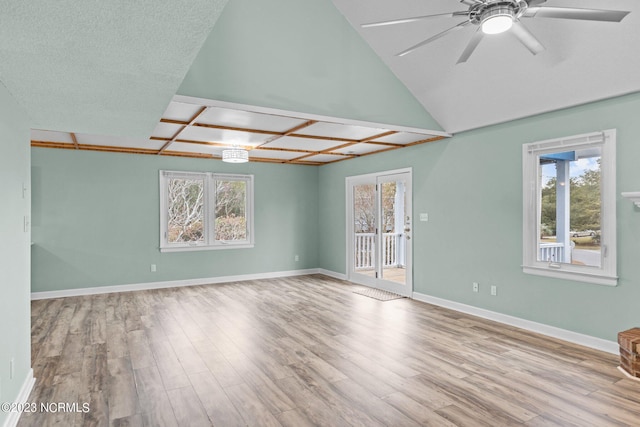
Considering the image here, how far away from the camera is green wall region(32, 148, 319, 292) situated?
6051 millimetres

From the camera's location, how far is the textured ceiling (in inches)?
50.0

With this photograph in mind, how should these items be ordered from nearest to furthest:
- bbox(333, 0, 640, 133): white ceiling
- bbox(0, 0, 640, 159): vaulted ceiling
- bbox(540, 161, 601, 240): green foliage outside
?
1. bbox(0, 0, 640, 159): vaulted ceiling
2. bbox(333, 0, 640, 133): white ceiling
3. bbox(540, 161, 601, 240): green foliage outside

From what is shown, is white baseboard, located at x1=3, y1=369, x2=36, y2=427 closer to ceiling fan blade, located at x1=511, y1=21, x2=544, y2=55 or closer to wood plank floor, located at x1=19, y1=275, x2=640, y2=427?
wood plank floor, located at x1=19, y1=275, x2=640, y2=427

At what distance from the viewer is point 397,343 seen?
3.94 meters

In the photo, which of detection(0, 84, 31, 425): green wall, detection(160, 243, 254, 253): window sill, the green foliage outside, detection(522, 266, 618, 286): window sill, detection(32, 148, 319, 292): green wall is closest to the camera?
detection(0, 84, 31, 425): green wall

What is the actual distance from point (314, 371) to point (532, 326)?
2.69 meters

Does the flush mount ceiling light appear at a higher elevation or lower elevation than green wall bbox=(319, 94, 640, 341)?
higher

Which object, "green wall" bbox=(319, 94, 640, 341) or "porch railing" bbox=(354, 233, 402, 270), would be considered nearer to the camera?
"green wall" bbox=(319, 94, 640, 341)

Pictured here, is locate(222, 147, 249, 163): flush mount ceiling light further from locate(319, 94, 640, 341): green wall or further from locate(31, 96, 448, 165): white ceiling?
locate(319, 94, 640, 341): green wall

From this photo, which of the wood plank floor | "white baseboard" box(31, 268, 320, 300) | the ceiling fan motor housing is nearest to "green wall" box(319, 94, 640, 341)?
the wood plank floor

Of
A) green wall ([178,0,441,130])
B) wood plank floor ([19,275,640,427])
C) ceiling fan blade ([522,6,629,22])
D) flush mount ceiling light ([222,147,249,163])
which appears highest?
green wall ([178,0,441,130])

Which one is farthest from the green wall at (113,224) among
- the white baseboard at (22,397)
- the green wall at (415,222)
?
the white baseboard at (22,397)

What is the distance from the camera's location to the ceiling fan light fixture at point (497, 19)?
2378 millimetres

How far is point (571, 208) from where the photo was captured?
4.01 m
